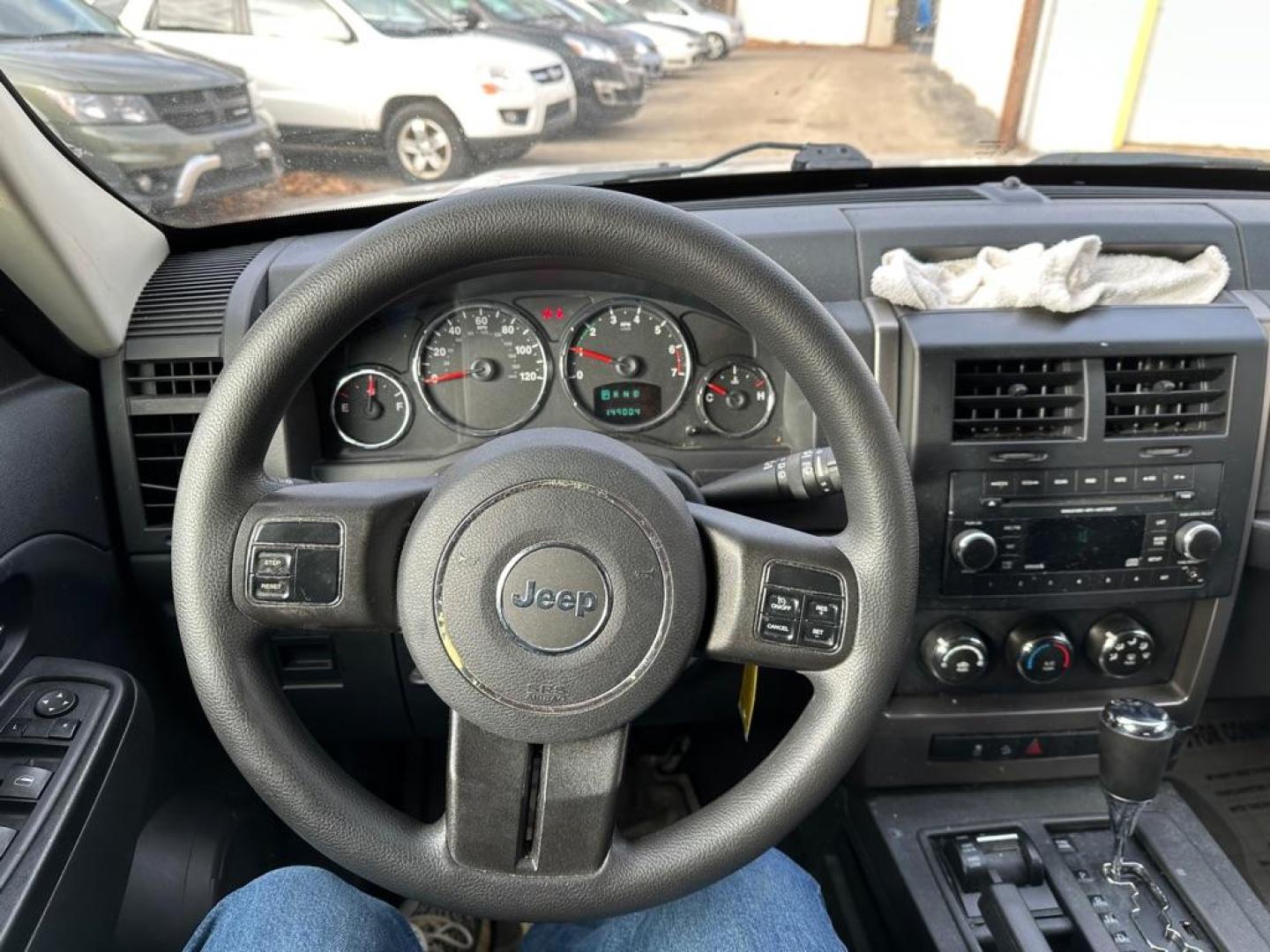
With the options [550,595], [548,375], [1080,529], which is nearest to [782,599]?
[550,595]

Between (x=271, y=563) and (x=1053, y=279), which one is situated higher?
(x=1053, y=279)

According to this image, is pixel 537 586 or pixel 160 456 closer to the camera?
pixel 537 586

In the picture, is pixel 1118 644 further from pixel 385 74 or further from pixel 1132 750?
pixel 385 74

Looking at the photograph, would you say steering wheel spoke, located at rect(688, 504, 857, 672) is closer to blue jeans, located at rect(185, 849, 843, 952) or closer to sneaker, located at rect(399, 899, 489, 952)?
blue jeans, located at rect(185, 849, 843, 952)

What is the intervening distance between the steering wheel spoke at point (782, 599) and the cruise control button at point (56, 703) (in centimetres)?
83

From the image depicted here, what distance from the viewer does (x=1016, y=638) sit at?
158 cm

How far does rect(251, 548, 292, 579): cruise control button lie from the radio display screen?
101 centimetres

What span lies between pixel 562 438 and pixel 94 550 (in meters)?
0.85

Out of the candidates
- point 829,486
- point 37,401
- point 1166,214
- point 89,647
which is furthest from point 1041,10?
point 89,647

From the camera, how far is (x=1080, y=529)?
1487 mm

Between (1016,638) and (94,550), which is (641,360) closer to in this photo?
(1016,638)

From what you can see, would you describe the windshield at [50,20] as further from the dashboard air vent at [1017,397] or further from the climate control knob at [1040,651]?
the climate control knob at [1040,651]

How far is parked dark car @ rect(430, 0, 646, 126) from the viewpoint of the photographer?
4.96 feet

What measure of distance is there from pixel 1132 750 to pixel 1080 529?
31cm
